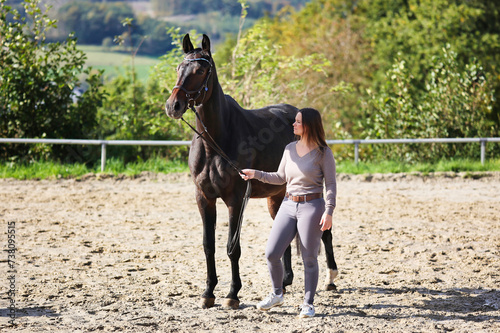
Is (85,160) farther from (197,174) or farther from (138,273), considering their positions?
(197,174)

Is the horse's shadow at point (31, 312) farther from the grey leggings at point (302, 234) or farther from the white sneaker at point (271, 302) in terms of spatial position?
the grey leggings at point (302, 234)

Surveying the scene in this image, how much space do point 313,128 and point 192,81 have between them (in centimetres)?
107

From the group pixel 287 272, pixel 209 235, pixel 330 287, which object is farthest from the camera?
pixel 287 272

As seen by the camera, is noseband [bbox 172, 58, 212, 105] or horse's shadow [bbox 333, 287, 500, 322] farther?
horse's shadow [bbox 333, 287, 500, 322]

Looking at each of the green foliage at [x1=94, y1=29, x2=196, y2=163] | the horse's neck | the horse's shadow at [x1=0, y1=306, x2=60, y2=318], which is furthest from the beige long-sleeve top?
the green foliage at [x1=94, y1=29, x2=196, y2=163]

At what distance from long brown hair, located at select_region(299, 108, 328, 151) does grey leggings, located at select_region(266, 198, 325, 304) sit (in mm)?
476

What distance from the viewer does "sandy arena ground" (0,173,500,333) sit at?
4629mm

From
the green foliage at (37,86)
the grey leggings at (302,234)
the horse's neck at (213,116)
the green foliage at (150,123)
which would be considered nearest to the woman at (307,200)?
the grey leggings at (302,234)

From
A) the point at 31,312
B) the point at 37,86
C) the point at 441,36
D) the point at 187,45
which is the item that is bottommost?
the point at 31,312

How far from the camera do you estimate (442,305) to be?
5008 millimetres

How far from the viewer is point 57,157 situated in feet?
43.3

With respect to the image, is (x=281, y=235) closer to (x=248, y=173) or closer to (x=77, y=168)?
(x=248, y=173)

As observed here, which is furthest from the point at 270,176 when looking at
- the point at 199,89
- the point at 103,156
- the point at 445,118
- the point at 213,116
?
the point at 445,118

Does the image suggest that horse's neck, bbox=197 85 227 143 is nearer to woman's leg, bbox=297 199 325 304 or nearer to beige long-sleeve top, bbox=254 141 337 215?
beige long-sleeve top, bbox=254 141 337 215
